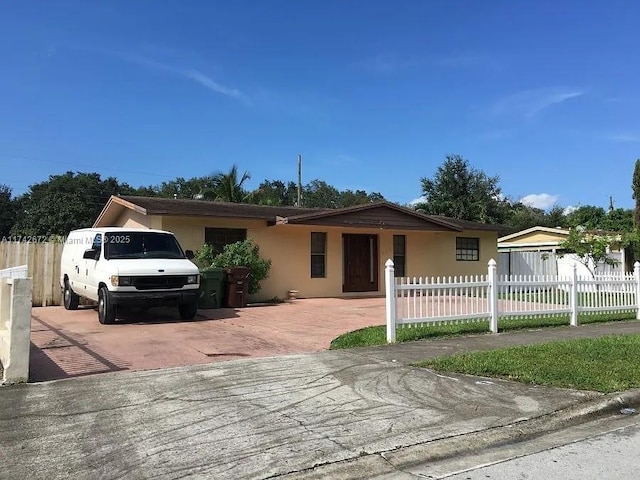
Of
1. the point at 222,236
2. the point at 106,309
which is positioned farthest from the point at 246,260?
the point at 106,309

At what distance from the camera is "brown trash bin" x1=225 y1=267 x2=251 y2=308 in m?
15.4

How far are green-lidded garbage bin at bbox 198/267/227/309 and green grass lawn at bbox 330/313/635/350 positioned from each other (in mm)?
5442

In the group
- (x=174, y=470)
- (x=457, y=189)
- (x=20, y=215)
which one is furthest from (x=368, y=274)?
(x=20, y=215)

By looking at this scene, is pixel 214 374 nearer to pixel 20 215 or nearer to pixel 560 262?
pixel 560 262

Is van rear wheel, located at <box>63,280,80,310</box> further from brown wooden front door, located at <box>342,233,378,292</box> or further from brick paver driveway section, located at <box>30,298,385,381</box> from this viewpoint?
brown wooden front door, located at <box>342,233,378,292</box>

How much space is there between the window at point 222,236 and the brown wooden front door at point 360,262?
409 centimetres

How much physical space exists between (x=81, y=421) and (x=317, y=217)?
12.8 meters

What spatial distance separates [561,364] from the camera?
7.96m

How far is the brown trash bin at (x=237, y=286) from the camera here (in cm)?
1541

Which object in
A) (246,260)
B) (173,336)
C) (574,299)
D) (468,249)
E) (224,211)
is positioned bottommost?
(173,336)

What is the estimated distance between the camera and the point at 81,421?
5.31 metres

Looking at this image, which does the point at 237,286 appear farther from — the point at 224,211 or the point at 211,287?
the point at 224,211

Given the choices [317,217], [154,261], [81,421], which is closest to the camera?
[81,421]

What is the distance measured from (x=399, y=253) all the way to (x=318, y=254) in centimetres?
374
